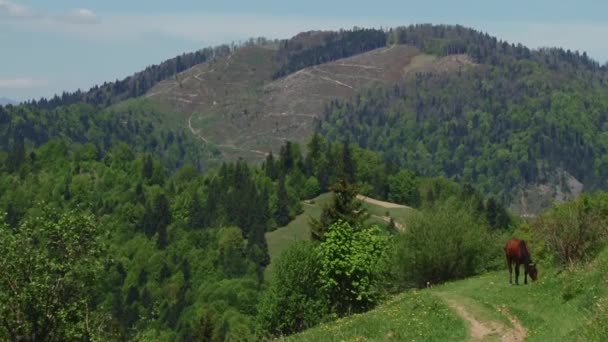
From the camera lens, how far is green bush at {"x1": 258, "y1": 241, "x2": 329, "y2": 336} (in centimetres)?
8206

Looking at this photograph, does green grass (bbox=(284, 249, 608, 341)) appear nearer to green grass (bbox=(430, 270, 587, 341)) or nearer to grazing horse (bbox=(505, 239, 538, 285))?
green grass (bbox=(430, 270, 587, 341))

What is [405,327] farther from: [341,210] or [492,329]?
[341,210]

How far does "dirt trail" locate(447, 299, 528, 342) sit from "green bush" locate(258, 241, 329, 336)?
44783mm

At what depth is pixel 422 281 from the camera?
223 feet

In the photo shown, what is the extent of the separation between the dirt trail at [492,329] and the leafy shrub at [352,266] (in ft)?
84.4

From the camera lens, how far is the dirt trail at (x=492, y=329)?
33.2m

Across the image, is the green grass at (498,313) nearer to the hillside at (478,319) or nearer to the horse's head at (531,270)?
the hillside at (478,319)

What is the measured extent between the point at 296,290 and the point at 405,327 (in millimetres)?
50351

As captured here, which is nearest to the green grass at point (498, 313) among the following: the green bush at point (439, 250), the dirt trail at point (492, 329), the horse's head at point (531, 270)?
the dirt trail at point (492, 329)

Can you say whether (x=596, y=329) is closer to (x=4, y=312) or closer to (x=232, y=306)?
(x=4, y=312)

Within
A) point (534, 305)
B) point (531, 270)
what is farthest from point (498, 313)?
point (531, 270)

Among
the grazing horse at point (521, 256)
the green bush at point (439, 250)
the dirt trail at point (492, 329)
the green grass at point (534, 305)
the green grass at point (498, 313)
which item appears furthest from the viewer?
the green bush at point (439, 250)

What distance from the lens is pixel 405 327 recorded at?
3362 centimetres

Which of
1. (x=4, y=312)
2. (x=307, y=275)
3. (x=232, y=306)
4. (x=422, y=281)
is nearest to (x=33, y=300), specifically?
(x=4, y=312)
